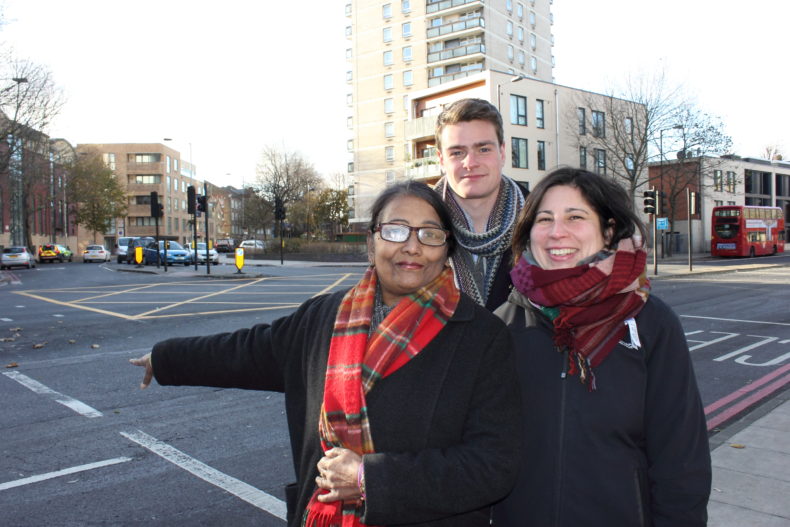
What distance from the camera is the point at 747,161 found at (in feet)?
190

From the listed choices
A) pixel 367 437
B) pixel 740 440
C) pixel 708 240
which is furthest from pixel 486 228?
pixel 708 240

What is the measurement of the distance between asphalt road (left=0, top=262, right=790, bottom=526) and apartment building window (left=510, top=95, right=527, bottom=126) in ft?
101

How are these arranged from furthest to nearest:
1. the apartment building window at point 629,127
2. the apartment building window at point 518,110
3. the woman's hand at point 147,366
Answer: the apartment building window at point 518,110 < the apartment building window at point 629,127 < the woman's hand at point 147,366

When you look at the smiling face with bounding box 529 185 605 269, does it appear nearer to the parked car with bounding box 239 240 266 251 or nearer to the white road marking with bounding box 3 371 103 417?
the white road marking with bounding box 3 371 103 417

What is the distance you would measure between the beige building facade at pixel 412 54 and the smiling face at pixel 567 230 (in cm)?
5382

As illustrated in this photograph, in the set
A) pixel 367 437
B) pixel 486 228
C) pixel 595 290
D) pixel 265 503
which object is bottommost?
pixel 265 503

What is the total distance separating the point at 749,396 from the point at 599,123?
39147 mm

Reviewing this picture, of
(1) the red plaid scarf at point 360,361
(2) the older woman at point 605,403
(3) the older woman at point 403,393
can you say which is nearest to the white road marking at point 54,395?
(3) the older woman at point 403,393

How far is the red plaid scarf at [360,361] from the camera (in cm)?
178

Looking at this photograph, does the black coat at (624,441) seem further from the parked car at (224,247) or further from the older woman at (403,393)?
the parked car at (224,247)

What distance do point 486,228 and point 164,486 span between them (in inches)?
117

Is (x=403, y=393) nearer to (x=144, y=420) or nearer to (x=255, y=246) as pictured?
(x=144, y=420)

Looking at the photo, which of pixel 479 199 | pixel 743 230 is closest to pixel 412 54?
pixel 743 230

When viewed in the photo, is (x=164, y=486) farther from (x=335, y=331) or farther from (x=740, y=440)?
(x=740, y=440)
